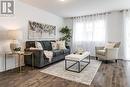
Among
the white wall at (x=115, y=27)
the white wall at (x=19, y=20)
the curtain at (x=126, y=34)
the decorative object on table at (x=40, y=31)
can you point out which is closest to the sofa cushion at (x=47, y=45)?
the decorative object on table at (x=40, y=31)

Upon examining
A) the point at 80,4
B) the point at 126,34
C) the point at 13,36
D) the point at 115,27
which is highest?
the point at 80,4

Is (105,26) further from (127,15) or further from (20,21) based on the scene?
(20,21)

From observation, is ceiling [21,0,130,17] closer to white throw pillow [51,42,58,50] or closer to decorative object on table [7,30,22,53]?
decorative object on table [7,30,22,53]

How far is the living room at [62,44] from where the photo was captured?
2.75 m

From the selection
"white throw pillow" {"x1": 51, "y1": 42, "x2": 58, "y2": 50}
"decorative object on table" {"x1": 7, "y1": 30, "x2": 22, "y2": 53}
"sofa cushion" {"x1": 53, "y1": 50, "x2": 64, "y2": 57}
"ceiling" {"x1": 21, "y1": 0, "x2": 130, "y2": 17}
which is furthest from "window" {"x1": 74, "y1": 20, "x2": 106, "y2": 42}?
"decorative object on table" {"x1": 7, "y1": 30, "x2": 22, "y2": 53}

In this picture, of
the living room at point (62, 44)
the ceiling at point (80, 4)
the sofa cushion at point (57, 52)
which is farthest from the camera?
the sofa cushion at point (57, 52)

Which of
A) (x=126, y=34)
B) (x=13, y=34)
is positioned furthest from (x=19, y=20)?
(x=126, y=34)

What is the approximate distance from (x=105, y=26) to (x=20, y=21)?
13.6ft

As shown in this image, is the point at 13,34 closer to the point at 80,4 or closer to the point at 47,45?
the point at 47,45

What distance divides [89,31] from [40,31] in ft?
9.12

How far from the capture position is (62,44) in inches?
204

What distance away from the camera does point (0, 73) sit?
305 centimetres

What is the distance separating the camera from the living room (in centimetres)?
275

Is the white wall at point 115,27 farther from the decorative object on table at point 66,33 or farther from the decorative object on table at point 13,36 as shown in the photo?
the decorative object on table at point 13,36
